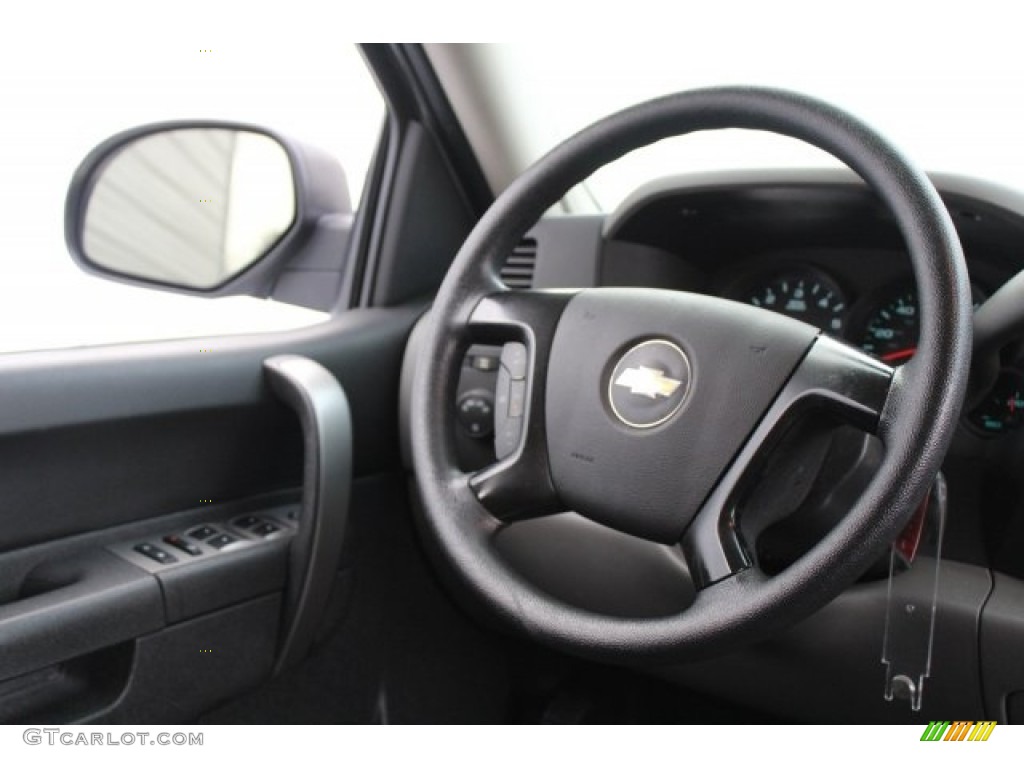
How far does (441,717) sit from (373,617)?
0.83 feet

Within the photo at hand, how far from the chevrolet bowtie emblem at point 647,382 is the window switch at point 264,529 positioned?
60 cm

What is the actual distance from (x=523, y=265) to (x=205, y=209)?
1.94 feet

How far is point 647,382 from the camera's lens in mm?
898

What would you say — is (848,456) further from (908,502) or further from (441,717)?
(441,717)

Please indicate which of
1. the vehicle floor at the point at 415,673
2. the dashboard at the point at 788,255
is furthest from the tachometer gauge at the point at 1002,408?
the vehicle floor at the point at 415,673

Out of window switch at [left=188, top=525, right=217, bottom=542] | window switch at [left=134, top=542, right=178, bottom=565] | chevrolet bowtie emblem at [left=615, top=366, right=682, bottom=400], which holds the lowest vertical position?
window switch at [left=188, top=525, right=217, bottom=542]

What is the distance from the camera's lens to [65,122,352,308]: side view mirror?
1.54 m

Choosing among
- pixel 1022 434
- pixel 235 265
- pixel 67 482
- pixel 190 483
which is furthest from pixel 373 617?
pixel 1022 434

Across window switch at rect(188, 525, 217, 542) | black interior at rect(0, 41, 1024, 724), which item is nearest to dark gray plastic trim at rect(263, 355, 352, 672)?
black interior at rect(0, 41, 1024, 724)

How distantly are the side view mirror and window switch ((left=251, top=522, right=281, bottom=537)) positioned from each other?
474mm

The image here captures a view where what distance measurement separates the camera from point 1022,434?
104 cm

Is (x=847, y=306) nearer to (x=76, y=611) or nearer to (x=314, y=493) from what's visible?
(x=314, y=493)

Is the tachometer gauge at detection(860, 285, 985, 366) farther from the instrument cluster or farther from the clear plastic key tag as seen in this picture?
the clear plastic key tag

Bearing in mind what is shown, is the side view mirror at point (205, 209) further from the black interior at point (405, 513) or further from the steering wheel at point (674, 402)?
the steering wheel at point (674, 402)
